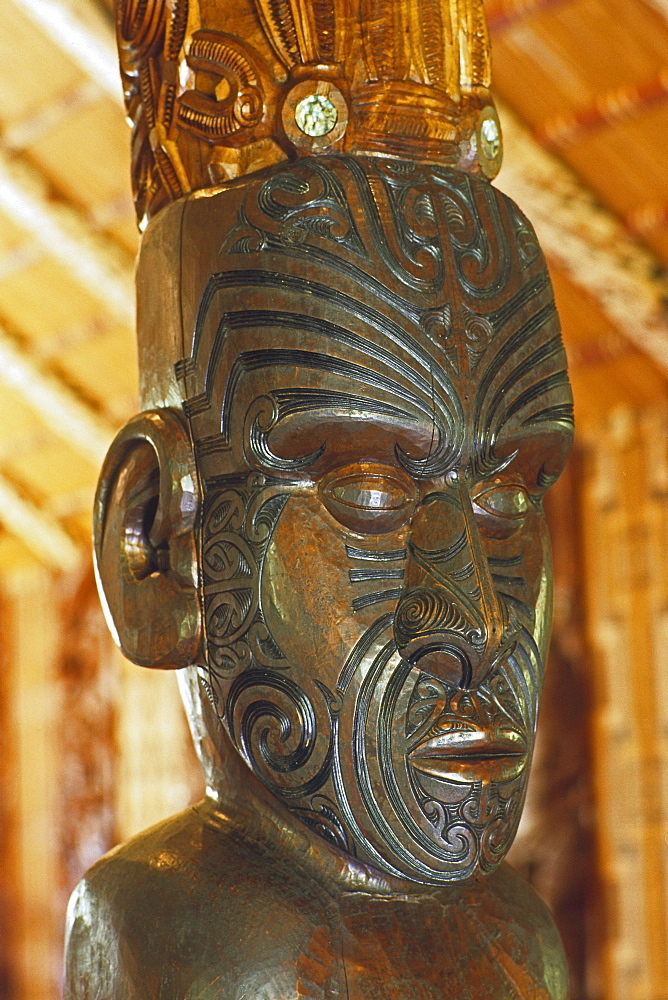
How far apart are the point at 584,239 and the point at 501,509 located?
220 cm

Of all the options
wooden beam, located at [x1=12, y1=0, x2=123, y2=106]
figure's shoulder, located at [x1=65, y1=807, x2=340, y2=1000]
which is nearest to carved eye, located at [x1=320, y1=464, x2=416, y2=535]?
figure's shoulder, located at [x1=65, y1=807, x2=340, y2=1000]

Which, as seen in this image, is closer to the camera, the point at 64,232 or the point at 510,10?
the point at 510,10

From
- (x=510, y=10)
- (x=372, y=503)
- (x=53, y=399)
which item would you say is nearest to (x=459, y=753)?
(x=372, y=503)

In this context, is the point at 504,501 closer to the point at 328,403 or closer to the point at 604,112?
the point at 328,403

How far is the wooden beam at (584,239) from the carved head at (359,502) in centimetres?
197

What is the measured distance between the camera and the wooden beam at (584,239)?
10.6 feet

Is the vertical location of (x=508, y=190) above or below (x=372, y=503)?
above

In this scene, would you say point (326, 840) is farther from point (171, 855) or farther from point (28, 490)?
point (28, 490)

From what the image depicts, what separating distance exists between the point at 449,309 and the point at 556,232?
86.0 inches

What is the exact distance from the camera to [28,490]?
6.00 meters

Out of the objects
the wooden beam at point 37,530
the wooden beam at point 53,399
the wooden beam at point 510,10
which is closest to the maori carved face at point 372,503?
the wooden beam at point 510,10

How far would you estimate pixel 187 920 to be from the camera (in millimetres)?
1261

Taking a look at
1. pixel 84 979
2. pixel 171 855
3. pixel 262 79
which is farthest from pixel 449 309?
pixel 84 979

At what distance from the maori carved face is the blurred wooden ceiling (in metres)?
1.81
